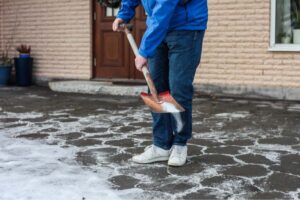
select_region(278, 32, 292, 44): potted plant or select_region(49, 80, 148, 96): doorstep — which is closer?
select_region(278, 32, 292, 44): potted plant

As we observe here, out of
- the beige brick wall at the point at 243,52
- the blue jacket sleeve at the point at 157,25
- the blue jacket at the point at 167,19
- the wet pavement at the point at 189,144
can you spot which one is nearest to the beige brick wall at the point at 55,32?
the wet pavement at the point at 189,144

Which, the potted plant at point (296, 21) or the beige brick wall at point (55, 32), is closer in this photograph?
the potted plant at point (296, 21)

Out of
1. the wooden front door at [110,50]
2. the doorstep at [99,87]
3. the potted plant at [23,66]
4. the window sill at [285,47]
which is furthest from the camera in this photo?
the potted plant at [23,66]

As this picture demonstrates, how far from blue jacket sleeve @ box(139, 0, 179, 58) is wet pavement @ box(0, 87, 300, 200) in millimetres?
914

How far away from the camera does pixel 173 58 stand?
3826mm

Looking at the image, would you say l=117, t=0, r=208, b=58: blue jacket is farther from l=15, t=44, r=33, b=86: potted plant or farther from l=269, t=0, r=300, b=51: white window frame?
l=15, t=44, r=33, b=86: potted plant

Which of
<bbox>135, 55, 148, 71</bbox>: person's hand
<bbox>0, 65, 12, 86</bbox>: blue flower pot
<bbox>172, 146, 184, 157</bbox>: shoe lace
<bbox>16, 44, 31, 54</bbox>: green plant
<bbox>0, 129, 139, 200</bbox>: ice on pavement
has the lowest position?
<bbox>0, 129, 139, 200</bbox>: ice on pavement

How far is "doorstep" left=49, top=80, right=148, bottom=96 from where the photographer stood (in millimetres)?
8648

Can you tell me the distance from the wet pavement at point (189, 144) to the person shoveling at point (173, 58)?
0.36 meters

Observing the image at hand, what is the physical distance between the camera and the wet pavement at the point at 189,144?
140 inches

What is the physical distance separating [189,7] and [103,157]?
1462mm

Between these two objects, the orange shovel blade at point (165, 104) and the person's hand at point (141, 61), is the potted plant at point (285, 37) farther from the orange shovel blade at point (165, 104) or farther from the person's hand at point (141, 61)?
the person's hand at point (141, 61)

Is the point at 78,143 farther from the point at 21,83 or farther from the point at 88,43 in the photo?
Answer: the point at 21,83

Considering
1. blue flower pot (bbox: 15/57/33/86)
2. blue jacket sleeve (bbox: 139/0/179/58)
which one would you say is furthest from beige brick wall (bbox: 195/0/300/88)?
blue jacket sleeve (bbox: 139/0/179/58)
